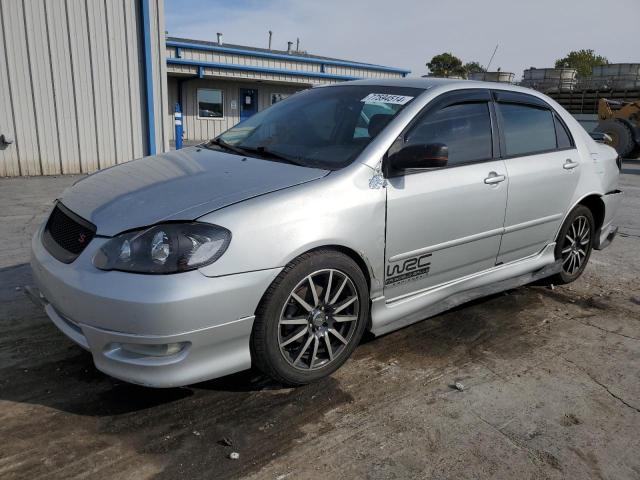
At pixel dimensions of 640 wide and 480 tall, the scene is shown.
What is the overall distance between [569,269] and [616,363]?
142cm

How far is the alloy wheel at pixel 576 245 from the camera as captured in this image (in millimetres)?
4387

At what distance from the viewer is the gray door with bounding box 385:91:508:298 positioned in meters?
3.01

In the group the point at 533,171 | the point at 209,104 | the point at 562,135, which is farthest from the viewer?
the point at 209,104

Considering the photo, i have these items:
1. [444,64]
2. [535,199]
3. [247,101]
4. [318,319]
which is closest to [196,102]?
[247,101]

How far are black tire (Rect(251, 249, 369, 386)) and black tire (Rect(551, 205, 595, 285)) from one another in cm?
222

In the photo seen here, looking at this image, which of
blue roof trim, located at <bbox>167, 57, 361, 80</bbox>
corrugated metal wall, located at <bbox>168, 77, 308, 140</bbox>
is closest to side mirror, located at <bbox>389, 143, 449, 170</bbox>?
blue roof trim, located at <bbox>167, 57, 361, 80</bbox>

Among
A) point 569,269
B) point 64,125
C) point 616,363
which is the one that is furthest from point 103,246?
point 64,125

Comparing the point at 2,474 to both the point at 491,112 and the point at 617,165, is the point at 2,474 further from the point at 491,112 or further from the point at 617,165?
the point at 617,165

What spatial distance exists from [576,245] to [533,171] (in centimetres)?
110

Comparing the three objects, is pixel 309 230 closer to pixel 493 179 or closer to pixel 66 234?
pixel 66 234

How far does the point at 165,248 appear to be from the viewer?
232 cm

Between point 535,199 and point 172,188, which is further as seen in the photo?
point 535,199

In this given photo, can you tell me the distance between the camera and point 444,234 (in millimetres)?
3223

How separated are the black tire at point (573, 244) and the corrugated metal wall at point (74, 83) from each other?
851 cm
